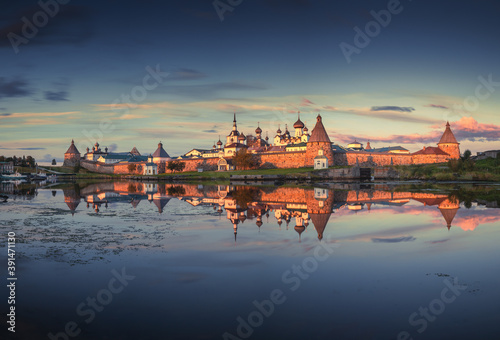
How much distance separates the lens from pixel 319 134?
66375 millimetres

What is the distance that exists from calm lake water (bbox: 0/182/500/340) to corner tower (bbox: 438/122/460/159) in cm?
7175

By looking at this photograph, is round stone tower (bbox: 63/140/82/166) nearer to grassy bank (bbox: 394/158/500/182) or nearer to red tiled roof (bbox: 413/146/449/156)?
red tiled roof (bbox: 413/146/449/156)

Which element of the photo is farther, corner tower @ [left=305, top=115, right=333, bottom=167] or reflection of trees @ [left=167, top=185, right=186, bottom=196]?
corner tower @ [left=305, top=115, right=333, bottom=167]

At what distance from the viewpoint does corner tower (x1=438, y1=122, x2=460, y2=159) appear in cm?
7719

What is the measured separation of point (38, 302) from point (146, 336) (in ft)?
6.81

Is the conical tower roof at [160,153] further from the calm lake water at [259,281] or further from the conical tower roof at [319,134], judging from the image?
the calm lake water at [259,281]

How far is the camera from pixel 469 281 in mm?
6434

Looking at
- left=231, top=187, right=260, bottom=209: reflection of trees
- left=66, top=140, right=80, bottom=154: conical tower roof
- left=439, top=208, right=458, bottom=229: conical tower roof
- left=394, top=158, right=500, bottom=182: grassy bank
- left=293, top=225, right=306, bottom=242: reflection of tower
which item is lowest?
left=439, top=208, right=458, bottom=229: conical tower roof

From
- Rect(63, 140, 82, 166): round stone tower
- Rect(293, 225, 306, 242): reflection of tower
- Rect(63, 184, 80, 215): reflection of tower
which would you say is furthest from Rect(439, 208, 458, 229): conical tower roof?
Rect(63, 140, 82, 166): round stone tower

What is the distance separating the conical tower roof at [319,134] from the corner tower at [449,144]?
26.7 metres

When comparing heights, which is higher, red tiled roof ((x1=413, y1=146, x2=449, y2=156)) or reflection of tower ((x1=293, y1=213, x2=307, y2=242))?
red tiled roof ((x1=413, y1=146, x2=449, y2=156))

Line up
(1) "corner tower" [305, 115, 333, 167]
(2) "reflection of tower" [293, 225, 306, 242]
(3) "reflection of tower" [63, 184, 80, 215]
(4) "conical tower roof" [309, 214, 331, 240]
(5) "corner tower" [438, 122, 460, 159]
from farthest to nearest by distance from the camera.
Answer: (5) "corner tower" [438, 122, 460, 159], (1) "corner tower" [305, 115, 333, 167], (3) "reflection of tower" [63, 184, 80, 215], (4) "conical tower roof" [309, 214, 331, 240], (2) "reflection of tower" [293, 225, 306, 242]

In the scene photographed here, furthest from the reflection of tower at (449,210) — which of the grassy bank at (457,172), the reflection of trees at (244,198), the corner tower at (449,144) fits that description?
the corner tower at (449,144)

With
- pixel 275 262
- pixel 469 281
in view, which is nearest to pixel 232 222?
pixel 275 262
